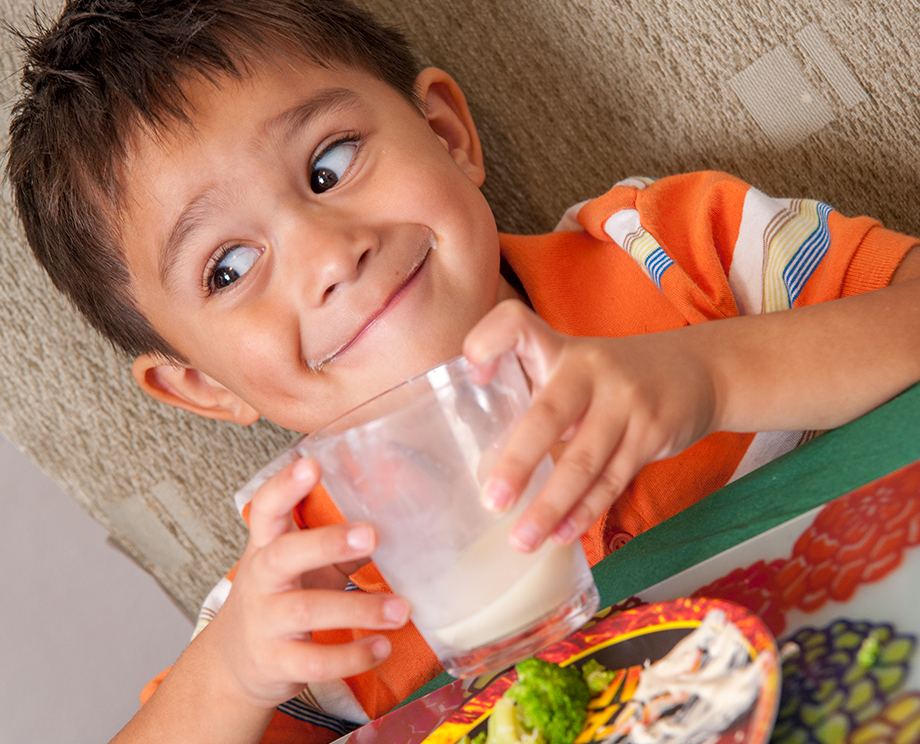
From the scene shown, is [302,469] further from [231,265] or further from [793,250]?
[793,250]

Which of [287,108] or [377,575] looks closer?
[287,108]

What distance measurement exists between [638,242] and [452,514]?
65 cm

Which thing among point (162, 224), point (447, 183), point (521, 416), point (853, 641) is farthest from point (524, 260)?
point (853, 641)

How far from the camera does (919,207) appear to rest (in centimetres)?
103

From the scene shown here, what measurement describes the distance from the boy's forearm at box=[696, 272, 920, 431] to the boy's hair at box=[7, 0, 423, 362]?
0.59 m

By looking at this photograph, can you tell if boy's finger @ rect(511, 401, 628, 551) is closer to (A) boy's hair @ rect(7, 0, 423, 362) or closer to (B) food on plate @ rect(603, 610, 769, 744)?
(B) food on plate @ rect(603, 610, 769, 744)

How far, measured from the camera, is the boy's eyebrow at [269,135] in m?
0.86

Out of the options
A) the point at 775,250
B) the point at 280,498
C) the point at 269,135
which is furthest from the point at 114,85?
the point at 775,250

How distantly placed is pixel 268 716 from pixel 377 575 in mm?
272

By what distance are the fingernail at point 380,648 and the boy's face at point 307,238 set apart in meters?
0.35

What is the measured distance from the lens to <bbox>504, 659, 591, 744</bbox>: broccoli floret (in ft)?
1.65

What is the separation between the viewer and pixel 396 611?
543 mm

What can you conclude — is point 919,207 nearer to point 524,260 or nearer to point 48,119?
point 524,260

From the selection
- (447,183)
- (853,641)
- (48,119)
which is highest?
(48,119)
